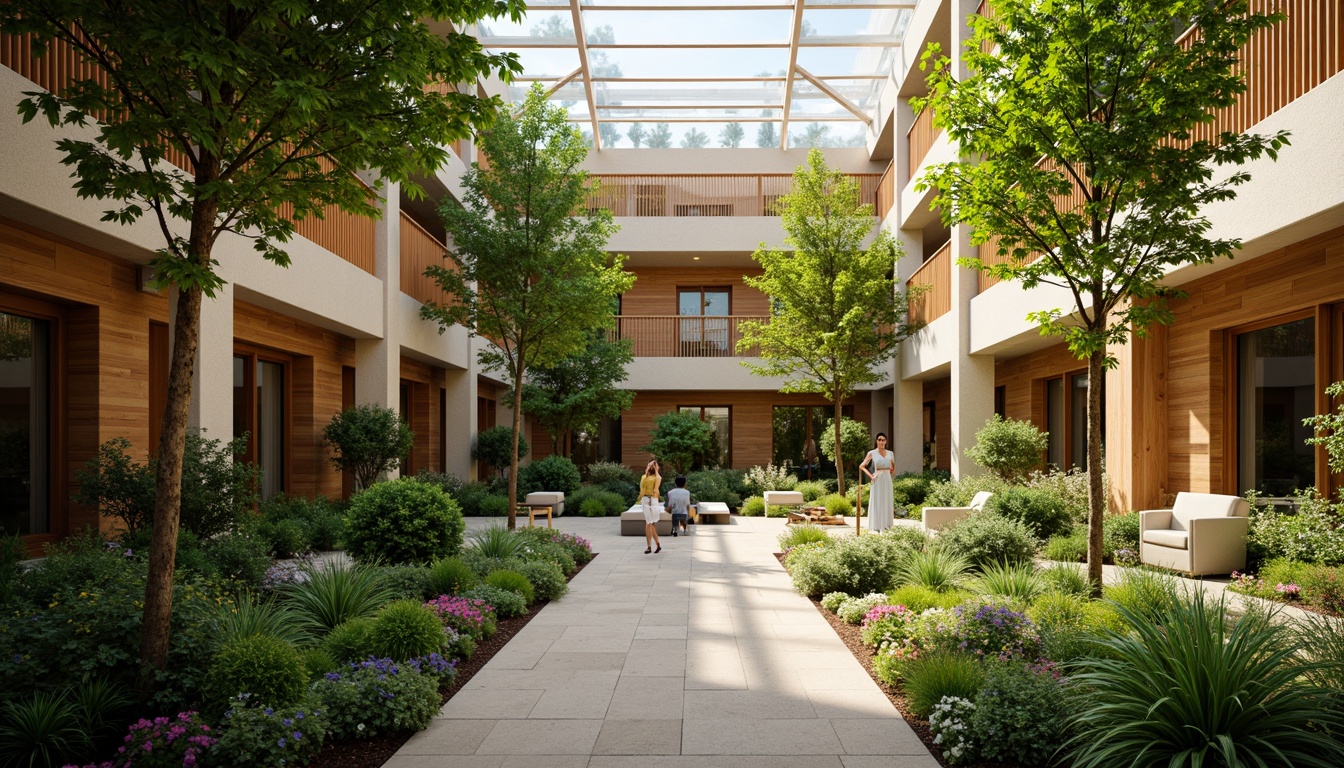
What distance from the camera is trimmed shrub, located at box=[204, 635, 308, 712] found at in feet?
14.5

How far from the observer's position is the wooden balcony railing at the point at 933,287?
1782 centimetres

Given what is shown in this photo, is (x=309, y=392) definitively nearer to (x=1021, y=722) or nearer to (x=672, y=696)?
(x=672, y=696)

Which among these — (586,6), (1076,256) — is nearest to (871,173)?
(586,6)

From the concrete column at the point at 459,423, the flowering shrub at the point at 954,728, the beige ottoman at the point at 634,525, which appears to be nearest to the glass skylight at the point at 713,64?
the concrete column at the point at 459,423

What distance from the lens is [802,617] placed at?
8016 mm

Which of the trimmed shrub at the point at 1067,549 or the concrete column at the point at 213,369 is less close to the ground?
the concrete column at the point at 213,369

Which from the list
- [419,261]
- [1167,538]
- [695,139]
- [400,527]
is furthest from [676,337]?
[1167,538]

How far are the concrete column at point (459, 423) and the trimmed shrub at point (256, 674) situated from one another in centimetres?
1656

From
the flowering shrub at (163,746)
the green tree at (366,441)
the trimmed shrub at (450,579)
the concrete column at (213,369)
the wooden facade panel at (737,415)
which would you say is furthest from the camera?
the wooden facade panel at (737,415)

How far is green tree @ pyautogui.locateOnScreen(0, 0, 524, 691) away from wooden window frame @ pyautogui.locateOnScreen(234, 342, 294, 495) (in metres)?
7.57

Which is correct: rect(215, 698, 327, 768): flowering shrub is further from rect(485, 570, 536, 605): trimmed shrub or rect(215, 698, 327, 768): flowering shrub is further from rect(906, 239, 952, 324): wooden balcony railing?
rect(906, 239, 952, 324): wooden balcony railing

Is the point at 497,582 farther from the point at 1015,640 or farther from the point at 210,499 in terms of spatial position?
the point at 1015,640

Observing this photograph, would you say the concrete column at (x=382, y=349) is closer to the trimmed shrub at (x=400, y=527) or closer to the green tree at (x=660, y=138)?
the trimmed shrub at (x=400, y=527)

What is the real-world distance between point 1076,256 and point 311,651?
6418mm
